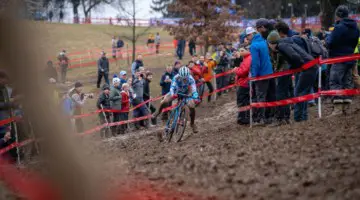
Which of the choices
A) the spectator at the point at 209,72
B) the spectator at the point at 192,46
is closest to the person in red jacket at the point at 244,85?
the spectator at the point at 209,72

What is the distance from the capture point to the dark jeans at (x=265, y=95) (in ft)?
40.4

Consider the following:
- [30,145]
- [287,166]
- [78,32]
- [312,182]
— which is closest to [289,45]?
[287,166]

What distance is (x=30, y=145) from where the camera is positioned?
12930mm

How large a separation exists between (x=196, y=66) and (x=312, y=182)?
515 inches

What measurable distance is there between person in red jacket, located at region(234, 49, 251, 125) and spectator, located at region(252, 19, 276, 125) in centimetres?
60

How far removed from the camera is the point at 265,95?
12344 millimetres

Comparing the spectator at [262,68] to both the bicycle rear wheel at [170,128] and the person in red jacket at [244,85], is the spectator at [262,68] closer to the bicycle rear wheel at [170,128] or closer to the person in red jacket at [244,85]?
the person in red jacket at [244,85]

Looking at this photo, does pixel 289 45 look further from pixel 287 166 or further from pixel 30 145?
pixel 30 145

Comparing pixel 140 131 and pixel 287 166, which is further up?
pixel 287 166

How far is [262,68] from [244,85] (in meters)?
1.06

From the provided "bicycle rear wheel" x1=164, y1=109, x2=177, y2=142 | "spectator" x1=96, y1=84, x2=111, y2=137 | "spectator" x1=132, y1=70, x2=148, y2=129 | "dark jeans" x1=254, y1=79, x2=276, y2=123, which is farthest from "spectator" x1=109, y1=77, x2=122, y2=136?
"dark jeans" x1=254, y1=79, x2=276, y2=123

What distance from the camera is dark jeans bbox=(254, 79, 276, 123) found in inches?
484

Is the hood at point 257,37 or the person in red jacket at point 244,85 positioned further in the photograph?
the person in red jacket at point 244,85

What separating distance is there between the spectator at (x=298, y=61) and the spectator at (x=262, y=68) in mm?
341
